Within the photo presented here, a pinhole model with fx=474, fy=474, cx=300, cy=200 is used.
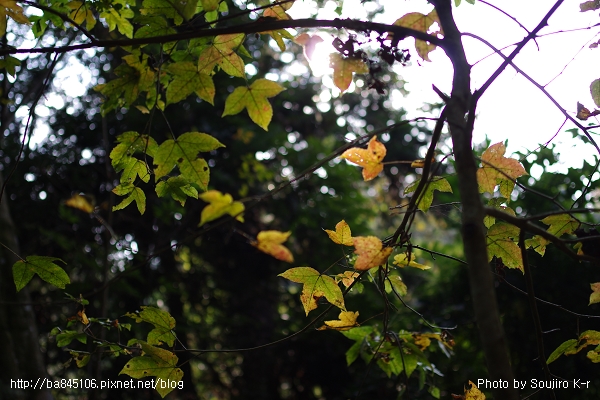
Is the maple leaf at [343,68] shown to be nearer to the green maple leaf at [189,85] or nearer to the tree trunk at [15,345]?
the green maple leaf at [189,85]

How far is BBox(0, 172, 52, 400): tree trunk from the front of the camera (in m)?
2.08

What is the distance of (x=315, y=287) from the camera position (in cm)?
111

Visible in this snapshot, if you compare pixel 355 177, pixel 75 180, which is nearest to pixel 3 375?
pixel 75 180

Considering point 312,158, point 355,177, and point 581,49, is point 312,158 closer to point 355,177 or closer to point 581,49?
point 355,177

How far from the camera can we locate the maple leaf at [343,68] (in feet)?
3.16

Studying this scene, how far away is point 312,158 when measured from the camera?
4.38 metres

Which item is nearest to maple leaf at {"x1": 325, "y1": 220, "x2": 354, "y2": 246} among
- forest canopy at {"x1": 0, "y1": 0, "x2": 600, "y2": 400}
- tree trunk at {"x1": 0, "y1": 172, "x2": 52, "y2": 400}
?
forest canopy at {"x1": 0, "y1": 0, "x2": 600, "y2": 400}

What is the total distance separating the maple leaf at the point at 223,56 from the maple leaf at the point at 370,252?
0.45 m

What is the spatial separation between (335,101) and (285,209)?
1752 mm

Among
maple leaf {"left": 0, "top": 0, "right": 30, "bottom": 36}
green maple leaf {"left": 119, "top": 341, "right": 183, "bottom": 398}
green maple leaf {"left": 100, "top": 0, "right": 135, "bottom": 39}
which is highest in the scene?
green maple leaf {"left": 100, "top": 0, "right": 135, "bottom": 39}

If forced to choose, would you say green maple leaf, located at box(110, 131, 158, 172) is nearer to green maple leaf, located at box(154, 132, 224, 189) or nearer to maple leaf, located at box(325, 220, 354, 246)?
green maple leaf, located at box(154, 132, 224, 189)

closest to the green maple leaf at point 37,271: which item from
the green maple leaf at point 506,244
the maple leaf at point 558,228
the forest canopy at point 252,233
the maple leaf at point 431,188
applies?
the forest canopy at point 252,233

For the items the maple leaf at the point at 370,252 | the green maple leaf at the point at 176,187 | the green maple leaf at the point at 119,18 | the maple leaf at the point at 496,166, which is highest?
the green maple leaf at the point at 119,18

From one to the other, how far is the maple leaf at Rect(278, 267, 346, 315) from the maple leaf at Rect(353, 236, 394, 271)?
28 centimetres
